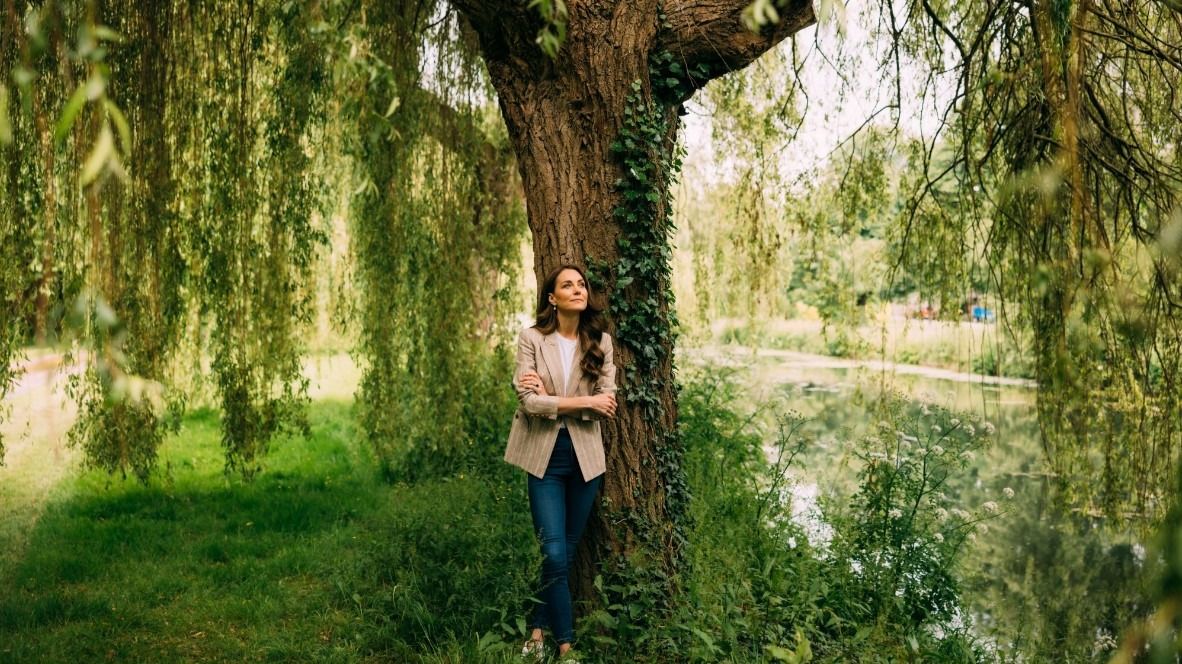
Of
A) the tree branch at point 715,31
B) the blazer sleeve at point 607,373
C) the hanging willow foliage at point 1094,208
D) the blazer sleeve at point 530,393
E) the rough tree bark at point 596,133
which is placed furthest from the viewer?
the tree branch at point 715,31

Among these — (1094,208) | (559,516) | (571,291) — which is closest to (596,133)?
(571,291)

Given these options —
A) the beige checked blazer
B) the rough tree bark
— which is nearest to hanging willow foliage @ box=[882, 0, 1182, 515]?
the rough tree bark

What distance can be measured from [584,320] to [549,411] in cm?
48

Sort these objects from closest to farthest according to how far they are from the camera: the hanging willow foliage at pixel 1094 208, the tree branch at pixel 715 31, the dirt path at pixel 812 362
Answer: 1. the hanging willow foliage at pixel 1094 208
2. the tree branch at pixel 715 31
3. the dirt path at pixel 812 362

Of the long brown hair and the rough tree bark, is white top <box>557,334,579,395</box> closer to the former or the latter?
the long brown hair

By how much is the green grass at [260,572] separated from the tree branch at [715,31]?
2.42 meters

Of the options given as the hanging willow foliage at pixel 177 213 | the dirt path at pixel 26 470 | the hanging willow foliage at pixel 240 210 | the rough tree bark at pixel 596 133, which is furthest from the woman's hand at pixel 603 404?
the dirt path at pixel 26 470

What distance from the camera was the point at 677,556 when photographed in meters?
3.99

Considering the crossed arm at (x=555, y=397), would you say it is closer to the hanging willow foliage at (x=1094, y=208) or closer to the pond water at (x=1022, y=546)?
the pond water at (x=1022, y=546)

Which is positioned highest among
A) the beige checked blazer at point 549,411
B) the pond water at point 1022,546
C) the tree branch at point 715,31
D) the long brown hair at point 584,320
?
the tree branch at point 715,31

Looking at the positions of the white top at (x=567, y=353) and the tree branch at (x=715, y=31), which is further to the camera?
the tree branch at (x=715, y=31)

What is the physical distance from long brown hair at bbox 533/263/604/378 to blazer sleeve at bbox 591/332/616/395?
20mm

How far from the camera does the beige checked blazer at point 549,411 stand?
3598mm

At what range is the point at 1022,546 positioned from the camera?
7.64 meters
